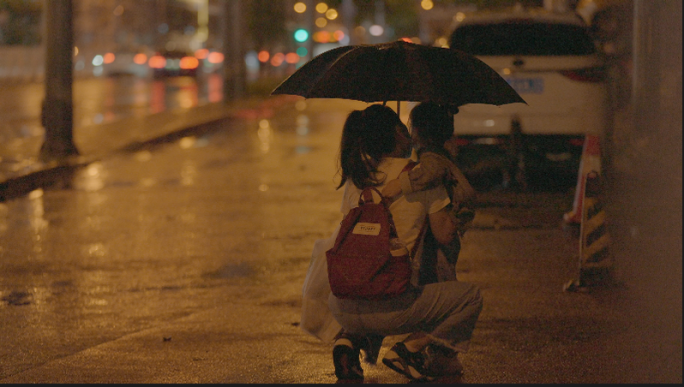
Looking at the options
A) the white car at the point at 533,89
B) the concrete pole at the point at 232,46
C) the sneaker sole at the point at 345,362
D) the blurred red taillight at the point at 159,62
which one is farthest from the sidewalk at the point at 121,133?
the blurred red taillight at the point at 159,62

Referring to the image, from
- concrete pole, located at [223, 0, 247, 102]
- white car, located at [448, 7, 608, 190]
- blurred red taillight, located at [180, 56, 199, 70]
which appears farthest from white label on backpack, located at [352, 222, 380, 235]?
blurred red taillight, located at [180, 56, 199, 70]

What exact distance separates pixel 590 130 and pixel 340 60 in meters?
6.46

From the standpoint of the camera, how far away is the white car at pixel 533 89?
1012 centimetres

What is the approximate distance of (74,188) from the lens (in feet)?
39.3

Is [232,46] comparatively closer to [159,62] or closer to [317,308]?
[159,62]

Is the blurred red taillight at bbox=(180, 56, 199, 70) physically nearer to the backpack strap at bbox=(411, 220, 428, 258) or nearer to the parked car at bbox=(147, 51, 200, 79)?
the parked car at bbox=(147, 51, 200, 79)

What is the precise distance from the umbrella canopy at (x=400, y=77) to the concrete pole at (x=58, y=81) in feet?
34.2

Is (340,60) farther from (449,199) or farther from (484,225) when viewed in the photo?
(484,225)

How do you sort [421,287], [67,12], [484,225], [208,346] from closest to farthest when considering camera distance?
[421,287], [208,346], [484,225], [67,12]

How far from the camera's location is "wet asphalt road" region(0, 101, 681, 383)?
5164 mm

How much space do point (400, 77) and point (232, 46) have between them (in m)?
24.5

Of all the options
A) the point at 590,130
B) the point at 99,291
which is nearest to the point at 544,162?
the point at 590,130

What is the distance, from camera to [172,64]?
144ft

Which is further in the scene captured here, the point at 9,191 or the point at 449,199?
the point at 9,191
